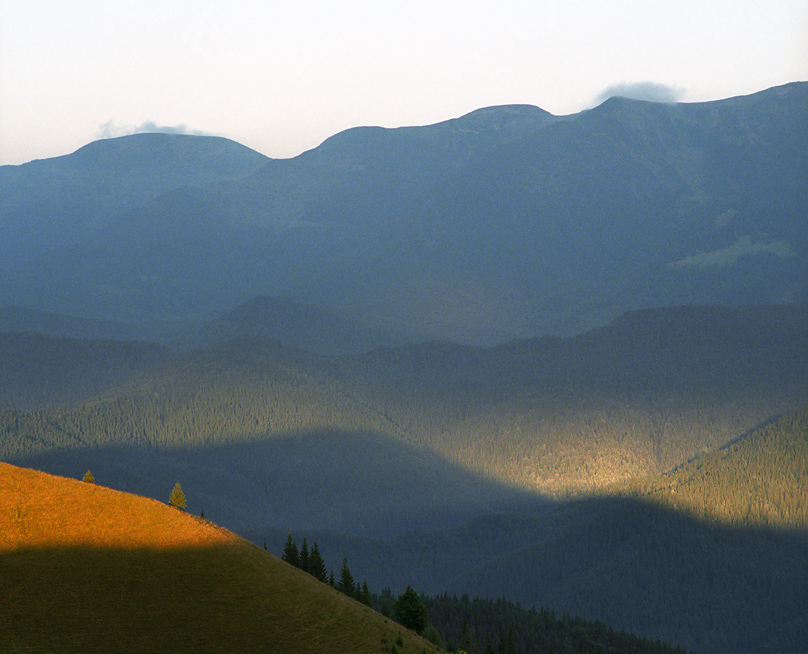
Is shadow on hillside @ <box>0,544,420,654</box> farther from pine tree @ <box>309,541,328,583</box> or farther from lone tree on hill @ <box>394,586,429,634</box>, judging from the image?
pine tree @ <box>309,541,328,583</box>

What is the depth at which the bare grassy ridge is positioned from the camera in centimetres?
5706

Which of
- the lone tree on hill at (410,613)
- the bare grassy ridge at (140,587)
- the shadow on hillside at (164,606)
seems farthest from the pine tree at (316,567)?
the shadow on hillside at (164,606)

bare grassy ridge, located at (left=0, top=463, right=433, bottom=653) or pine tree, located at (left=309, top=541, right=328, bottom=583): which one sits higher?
bare grassy ridge, located at (left=0, top=463, right=433, bottom=653)

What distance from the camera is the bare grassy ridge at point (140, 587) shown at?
57062 mm

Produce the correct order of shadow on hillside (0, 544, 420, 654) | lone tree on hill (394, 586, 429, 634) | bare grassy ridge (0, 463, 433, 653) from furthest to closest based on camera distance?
lone tree on hill (394, 586, 429, 634), bare grassy ridge (0, 463, 433, 653), shadow on hillside (0, 544, 420, 654)

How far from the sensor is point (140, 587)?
59.8 m

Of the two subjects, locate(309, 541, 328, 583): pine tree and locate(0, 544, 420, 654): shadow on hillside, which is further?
locate(309, 541, 328, 583): pine tree

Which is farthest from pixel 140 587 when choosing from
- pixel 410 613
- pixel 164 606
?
pixel 410 613

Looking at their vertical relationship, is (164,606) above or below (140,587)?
below

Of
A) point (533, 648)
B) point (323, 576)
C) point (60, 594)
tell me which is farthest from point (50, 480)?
point (533, 648)

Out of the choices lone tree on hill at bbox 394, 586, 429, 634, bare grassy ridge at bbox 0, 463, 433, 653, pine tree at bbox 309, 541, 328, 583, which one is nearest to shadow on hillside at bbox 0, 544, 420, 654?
bare grassy ridge at bbox 0, 463, 433, 653

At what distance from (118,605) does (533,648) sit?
421ft

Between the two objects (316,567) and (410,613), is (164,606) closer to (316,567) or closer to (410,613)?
(410,613)

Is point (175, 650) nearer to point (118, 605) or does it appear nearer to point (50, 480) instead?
point (118, 605)
